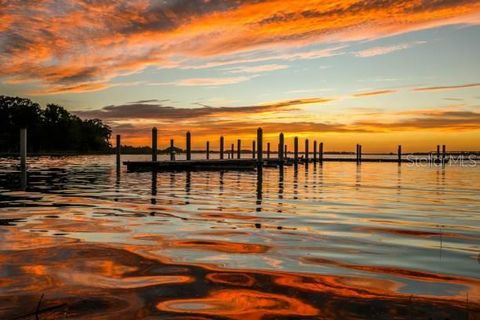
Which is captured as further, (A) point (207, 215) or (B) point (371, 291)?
(A) point (207, 215)

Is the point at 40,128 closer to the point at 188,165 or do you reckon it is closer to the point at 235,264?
the point at 188,165

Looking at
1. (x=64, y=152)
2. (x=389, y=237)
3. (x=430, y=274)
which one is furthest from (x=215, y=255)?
(x=64, y=152)

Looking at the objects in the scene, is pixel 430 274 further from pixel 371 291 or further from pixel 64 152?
pixel 64 152

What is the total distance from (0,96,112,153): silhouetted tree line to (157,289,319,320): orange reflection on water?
111 metres

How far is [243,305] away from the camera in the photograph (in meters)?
4.04

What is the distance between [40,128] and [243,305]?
120m

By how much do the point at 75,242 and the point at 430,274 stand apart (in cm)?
474

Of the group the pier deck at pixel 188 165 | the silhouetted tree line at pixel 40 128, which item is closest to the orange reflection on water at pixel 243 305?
the pier deck at pixel 188 165

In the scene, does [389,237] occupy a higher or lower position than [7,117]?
lower

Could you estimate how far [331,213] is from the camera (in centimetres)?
1100

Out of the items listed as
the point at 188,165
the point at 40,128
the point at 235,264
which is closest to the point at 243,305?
the point at 235,264

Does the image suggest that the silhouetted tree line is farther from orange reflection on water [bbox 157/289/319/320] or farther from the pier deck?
orange reflection on water [bbox 157/289/319/320]

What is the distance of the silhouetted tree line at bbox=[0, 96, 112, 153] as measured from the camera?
110m

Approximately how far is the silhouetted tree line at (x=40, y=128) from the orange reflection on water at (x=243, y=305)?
111m
